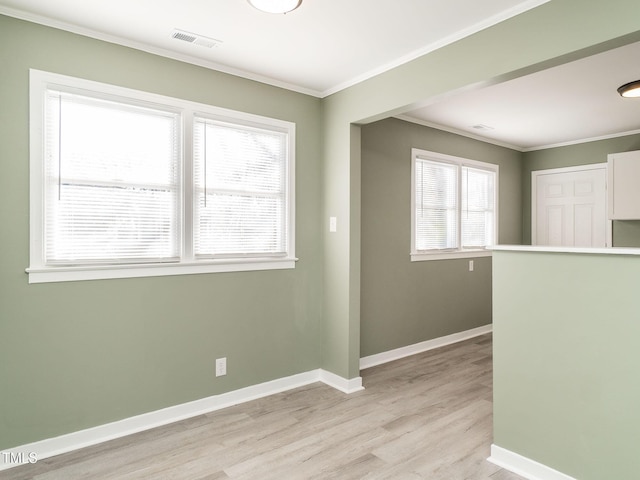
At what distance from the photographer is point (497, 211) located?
18.7 ft

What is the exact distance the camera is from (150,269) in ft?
9.36

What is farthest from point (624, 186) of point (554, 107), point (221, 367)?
point (221, 367)

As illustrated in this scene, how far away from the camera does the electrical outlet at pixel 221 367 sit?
3.17m

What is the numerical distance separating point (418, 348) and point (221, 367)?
2447 millimetres

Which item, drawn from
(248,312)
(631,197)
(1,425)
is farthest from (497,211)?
(1,425)

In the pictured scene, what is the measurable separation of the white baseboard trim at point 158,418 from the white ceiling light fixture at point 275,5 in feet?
8.83

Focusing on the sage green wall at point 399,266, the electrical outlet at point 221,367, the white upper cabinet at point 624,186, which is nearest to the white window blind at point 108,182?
the electrical outlet at point 221,367

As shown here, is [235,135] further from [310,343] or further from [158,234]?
[310,343]

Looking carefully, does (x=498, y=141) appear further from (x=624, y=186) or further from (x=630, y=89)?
(x=630, y=89)

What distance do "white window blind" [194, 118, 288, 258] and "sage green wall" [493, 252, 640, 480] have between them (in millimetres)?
1837

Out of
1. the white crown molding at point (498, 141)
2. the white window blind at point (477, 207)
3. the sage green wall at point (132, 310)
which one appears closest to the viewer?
the sage green wall at point (132, 310)

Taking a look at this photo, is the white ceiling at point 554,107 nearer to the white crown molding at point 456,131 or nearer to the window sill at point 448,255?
the white crown molding at point 456,131

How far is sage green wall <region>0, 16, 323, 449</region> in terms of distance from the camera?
2387 mm

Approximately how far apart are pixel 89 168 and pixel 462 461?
297cm
